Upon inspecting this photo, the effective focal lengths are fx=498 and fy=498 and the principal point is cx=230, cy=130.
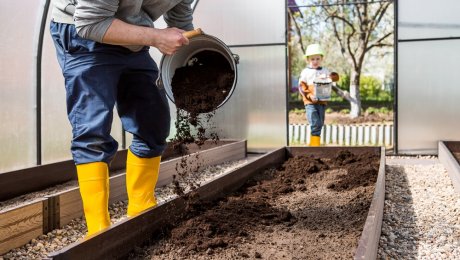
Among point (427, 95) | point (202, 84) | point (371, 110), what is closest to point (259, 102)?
point (427, 95)

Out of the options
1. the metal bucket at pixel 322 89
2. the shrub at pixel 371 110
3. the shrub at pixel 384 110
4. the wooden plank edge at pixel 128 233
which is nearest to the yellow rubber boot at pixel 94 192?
the wooden plank edge at pixel 128 233

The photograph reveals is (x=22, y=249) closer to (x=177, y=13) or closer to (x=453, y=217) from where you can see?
(x=177, y=13)

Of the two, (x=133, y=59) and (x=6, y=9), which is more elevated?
(x=6, y=9)

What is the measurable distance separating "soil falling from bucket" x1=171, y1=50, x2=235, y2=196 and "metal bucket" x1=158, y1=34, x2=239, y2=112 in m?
0.03

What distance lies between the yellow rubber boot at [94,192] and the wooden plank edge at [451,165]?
107 inches

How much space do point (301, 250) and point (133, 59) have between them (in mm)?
1145

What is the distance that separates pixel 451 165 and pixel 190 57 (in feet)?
9.05

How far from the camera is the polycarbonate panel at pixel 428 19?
6.07 meters

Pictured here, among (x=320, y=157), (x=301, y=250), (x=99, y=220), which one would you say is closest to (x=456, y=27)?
(x=320, y=157)

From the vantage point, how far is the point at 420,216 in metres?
3.11

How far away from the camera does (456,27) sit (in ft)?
19.9

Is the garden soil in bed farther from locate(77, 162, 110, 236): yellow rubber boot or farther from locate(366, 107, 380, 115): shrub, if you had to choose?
locate(366, 107, 380, 115): shrub

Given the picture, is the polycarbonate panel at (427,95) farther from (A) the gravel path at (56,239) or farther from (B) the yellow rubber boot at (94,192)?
(B) the yellow rubber boot at (94,192)

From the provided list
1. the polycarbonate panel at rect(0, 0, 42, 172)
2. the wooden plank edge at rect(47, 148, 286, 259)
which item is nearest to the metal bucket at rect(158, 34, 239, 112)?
the wooden plank edge at rect(47, 148, 286, 259)
